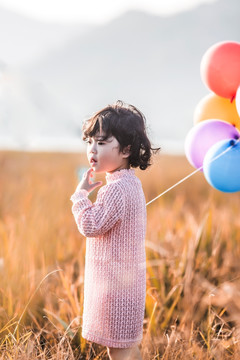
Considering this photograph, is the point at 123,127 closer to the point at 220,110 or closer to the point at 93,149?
the point at 93,149

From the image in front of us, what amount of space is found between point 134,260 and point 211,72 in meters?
0.85

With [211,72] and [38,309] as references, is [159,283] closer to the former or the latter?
[38,309]

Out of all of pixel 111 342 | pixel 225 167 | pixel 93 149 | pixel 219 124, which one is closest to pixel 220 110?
pixel 219 124

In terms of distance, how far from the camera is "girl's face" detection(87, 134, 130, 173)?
153 cm

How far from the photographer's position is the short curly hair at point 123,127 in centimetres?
153

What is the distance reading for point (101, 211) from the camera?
4.84 feet

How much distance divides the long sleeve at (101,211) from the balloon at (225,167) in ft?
1.40

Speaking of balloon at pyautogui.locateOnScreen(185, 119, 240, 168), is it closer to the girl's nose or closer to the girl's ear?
the girl's ear

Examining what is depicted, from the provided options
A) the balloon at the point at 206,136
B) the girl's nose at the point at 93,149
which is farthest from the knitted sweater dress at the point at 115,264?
the balloon at the point at 206,136

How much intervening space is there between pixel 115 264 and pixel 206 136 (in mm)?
681

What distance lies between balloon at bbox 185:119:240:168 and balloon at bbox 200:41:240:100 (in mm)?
146

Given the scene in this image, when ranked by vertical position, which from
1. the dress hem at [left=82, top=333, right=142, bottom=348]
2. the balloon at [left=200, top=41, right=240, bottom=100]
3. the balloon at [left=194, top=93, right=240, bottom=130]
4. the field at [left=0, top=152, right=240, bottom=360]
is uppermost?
the balloon at [left=200, top=41, right=240, bottom=100]

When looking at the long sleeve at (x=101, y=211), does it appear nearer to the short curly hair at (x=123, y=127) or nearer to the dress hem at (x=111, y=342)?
the short curly hair at (x=123, y=127)

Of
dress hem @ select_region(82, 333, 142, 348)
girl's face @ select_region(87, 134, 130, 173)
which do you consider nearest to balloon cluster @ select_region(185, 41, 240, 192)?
girl's face @ select_region(87, 134, 130, 173)
